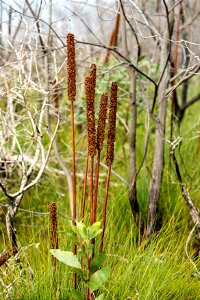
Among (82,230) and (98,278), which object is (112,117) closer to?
(82,230)

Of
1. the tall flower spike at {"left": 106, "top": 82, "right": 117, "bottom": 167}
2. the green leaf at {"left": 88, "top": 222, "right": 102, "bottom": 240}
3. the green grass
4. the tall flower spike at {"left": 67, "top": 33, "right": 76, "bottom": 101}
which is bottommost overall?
the green grass

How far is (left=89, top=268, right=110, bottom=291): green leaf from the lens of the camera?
1.78 meters

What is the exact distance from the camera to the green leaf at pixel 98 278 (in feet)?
5.82

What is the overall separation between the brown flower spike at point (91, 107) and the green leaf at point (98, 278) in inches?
16.8

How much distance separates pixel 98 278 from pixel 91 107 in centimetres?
61

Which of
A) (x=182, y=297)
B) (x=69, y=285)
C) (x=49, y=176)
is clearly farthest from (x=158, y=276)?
(x=49, y=176)

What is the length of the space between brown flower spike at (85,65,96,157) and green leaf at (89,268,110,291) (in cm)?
43

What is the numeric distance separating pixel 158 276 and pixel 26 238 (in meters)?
1.01

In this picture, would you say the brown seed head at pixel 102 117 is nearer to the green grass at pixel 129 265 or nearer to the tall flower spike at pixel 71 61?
the tall flower spike at pixel 71 61

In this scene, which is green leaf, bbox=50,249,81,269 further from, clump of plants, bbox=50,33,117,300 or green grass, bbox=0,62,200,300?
green grass, bbox=0,62,200,300

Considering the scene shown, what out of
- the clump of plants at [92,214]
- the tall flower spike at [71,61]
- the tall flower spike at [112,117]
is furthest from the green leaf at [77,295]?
the tall flower spike at [71,61]

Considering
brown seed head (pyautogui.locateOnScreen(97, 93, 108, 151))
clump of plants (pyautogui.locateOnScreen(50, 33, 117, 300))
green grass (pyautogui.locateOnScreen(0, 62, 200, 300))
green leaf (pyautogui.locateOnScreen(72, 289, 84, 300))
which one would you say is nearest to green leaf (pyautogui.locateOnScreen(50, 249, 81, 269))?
clump of plants (pyautogui.locateOnScreen(50, 33, 117, 300))

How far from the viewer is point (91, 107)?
5.74 feet

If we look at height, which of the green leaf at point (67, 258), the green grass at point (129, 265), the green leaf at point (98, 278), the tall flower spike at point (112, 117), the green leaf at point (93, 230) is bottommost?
the green grass at point (129, 265)
